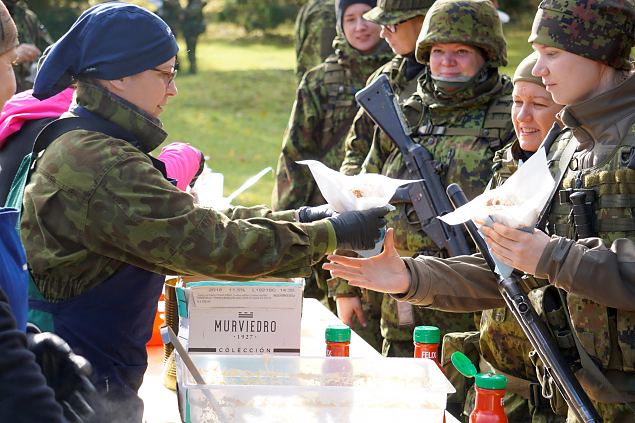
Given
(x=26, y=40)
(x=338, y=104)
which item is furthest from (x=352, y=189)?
(x=26, y=40)

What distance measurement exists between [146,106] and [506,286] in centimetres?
126

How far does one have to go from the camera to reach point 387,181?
12.4 feet

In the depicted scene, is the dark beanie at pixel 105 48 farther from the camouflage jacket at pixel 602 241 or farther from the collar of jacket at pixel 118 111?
the camouflage jacket at pixel 602 241

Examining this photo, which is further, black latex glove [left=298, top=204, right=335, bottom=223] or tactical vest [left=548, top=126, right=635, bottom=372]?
black latex glove [left=298, top=204, right=335, bottom=223]

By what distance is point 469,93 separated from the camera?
5277mm

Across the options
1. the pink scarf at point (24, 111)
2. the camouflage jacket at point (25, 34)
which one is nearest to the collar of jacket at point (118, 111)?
the pink scarf at point (24, 111)

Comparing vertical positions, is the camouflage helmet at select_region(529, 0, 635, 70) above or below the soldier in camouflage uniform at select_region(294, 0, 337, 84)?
above

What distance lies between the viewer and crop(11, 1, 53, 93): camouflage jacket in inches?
405

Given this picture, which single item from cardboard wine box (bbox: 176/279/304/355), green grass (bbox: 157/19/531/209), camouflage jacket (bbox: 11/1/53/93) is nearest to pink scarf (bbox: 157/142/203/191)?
cardboard wine box (bbox: 176/279/304/355)

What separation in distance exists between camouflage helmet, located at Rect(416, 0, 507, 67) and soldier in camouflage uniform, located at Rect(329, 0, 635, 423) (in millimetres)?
1575

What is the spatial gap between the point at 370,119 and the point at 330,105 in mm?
819

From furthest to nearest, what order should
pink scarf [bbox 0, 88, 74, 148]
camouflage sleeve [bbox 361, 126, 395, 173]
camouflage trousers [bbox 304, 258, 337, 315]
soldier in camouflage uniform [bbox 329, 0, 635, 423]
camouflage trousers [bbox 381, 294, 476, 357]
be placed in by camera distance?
camouflage trousers [bbox 304, 258, 337, 315] < camouflage sleeve [bbox 361, 126, 395, 173] < camouflage trousers [bbox 381, 294, 476, 357] < pink scarf [bbox 0, 88, 74, 148] < soldier in camouflage uniform [bbox 329, 0, 635, 423]

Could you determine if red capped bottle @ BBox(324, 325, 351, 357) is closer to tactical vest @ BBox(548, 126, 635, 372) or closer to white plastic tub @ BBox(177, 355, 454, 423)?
white plastic tub @ BBox(177, 355, 454, 423)

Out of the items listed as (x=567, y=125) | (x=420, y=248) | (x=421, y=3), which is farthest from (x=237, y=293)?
(x=421, y=3)
